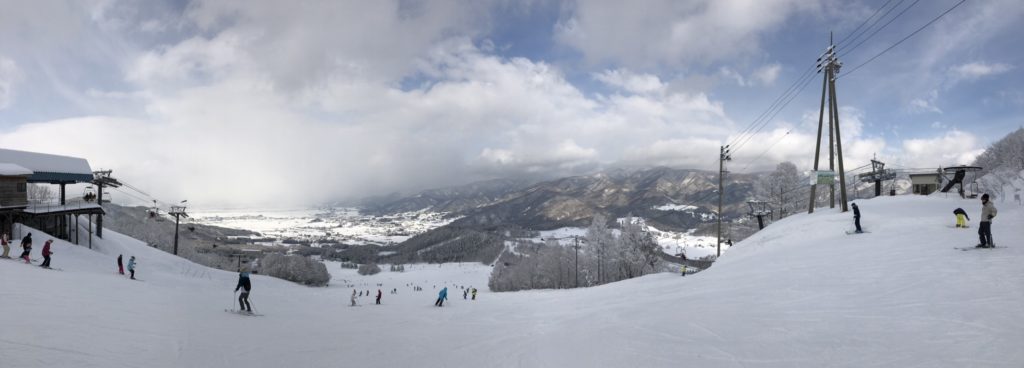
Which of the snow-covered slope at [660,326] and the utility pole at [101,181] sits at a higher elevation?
the utility pole at [101,181]

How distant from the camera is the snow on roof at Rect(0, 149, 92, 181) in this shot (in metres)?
35.7

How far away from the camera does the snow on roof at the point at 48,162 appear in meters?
35.7

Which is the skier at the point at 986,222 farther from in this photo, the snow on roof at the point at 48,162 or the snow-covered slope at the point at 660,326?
the snow on roof at the point at 48,162

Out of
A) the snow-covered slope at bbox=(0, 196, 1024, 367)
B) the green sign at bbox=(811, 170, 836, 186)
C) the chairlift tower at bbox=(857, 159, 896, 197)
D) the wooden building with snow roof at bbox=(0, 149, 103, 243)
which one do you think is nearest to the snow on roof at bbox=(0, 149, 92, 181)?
the wooden building with snow roof at bbox=(0, 149, 103, 243)

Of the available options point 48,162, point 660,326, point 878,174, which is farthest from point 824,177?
point 48,162

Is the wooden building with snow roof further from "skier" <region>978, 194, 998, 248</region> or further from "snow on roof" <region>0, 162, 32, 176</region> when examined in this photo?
"skier" <region>978, 194, 998, 248</region>

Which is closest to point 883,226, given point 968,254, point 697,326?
point 968,254

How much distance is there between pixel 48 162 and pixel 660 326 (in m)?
54.0

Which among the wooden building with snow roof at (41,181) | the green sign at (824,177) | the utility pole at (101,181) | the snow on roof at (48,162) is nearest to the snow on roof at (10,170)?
the wooden building with snow roof at (41,181)

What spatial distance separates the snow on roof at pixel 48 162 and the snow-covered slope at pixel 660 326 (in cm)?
2949

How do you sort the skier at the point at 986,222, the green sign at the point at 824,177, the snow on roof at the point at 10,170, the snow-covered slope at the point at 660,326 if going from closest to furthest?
the snow-covered slope at the point at 660,326 → the skier at the point at 986,222 → the snow on roof at the point at 10,170 → the green sign at the point at 824,177

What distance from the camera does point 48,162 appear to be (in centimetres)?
3794

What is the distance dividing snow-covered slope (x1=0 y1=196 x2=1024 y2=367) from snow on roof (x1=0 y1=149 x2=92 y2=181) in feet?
96.7

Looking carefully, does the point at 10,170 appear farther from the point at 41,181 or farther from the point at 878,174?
the point at 878,174
